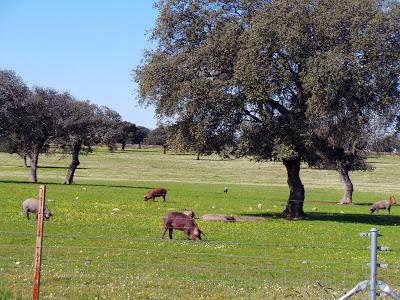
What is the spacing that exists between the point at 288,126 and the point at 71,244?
623 inches

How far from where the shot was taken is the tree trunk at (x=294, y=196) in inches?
1368

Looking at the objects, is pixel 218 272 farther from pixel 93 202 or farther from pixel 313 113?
pixel 93 202

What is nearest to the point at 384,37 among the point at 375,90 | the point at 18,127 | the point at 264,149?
the point at 375,90

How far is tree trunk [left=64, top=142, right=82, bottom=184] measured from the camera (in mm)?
64062

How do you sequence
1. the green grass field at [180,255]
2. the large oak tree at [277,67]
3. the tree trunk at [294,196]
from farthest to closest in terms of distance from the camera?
the tree trunk at [294,196] < the large oak tree at [277,67] < the green grass field at [180,255]

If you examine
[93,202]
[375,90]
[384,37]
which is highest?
[384,37]

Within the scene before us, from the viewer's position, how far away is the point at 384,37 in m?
30.5

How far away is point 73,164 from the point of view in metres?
64.2

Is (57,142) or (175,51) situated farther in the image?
(57,142)

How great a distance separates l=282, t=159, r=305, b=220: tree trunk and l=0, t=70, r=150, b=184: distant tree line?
3284cm

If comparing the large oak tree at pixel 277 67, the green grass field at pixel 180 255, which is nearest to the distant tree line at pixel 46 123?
the green grass field at pixel 180 255

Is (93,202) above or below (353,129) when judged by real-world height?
below

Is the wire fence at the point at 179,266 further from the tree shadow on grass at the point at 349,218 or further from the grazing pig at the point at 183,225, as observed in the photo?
the tree shadow on grass at the point at 349,218

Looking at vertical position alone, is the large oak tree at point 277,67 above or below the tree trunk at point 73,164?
above
